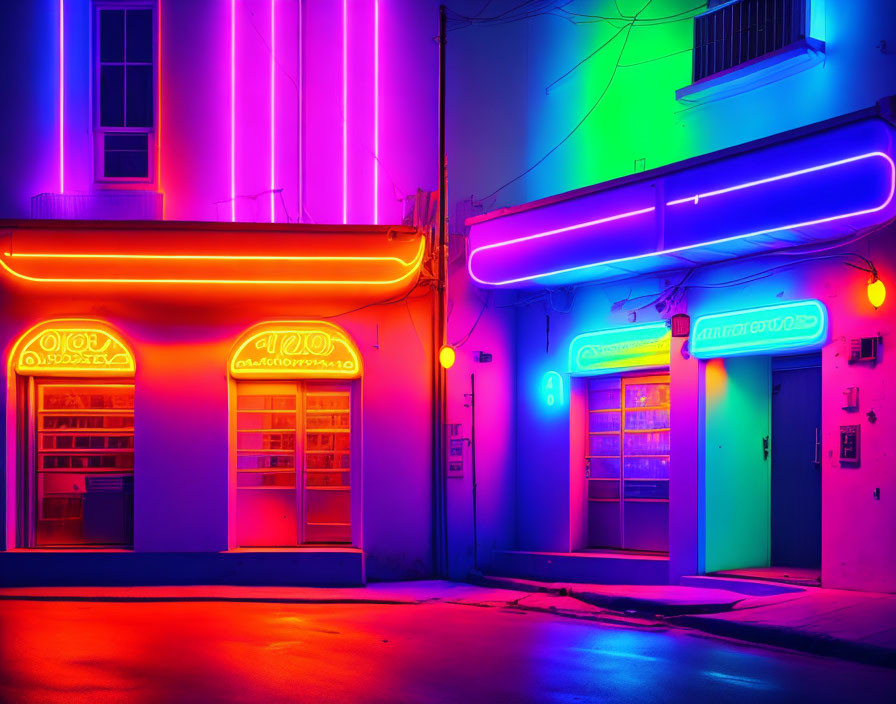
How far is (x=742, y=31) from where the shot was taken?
13.4 m

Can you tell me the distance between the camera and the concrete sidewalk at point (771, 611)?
9320 mm

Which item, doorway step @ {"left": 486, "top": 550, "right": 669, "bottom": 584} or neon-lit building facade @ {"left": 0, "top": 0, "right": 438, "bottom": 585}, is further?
neon-lit building facade @ {"left": 0, "top": 0, "right": 438, "bottom": 585}

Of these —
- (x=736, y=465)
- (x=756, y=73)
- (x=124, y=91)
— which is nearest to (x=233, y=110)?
(x=124, y=91)

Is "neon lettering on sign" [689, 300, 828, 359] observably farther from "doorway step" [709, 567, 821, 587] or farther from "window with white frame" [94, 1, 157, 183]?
"window with white frame" [94, 1, 157, 183]

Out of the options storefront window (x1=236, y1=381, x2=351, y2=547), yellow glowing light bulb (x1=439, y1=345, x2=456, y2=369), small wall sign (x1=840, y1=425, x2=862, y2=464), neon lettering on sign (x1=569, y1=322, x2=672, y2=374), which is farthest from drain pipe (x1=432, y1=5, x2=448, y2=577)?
small wall sign (x1=840, y1=425, x2=862, y2=464)

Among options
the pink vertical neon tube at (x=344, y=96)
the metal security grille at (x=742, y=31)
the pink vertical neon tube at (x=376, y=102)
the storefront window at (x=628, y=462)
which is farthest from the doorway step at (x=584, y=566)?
the metal security grille at (x=742, y=31)

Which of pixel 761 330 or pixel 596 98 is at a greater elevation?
pixel 596 98

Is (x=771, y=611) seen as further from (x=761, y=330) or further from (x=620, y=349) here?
(x=620, y=349)

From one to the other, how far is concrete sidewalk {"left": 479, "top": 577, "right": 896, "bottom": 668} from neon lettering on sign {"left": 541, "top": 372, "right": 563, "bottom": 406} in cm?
301

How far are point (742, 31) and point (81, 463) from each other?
11.8 m

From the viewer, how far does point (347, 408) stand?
15492 mm

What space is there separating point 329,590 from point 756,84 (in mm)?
9368

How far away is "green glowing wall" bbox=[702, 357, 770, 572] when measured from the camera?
43.6 ft

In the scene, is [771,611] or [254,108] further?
[254,108]
